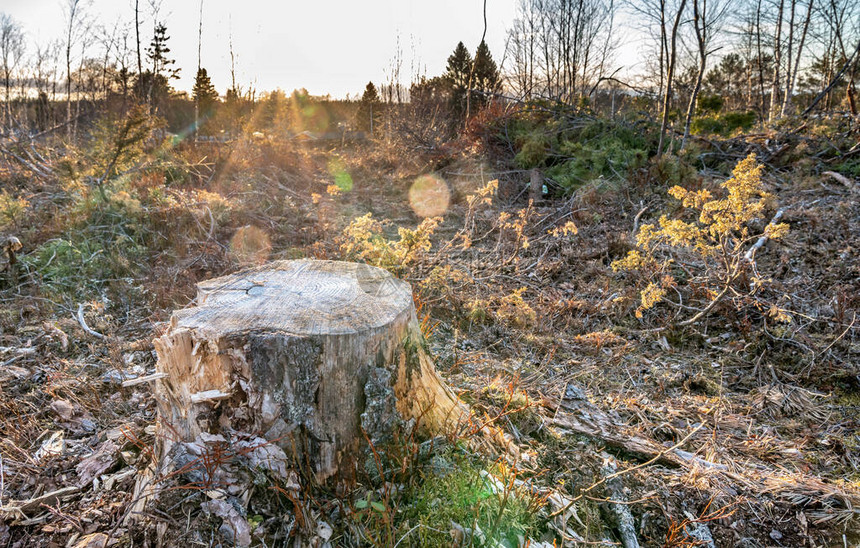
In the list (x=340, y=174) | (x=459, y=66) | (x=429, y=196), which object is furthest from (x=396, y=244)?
(x=459, y=66)

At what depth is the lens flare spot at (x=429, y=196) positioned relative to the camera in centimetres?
836

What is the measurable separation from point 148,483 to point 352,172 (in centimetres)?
1030

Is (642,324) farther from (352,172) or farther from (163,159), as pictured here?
(352,172)

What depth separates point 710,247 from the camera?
10.9ft

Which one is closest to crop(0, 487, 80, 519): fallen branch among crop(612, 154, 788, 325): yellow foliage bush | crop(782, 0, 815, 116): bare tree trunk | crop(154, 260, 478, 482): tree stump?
crop(154, 260, 478, 482): tree stump

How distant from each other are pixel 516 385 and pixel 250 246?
4391mm

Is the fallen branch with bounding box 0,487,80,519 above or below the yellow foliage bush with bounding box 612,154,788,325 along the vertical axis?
below

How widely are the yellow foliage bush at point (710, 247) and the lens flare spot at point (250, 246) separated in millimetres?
4028

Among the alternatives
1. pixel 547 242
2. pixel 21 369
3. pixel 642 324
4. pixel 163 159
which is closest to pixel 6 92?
pixel 163 159

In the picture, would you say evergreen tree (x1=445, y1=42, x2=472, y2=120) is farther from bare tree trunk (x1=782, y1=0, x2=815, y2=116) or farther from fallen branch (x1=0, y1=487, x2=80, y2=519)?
fallen branch (x1=0, y1=487, x2=80, y2=519)

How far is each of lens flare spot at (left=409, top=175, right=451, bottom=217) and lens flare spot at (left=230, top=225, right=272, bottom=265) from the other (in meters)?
3.03

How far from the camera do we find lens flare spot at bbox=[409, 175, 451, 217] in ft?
27.4

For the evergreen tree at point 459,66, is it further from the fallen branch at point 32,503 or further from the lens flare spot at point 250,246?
the fallen branch at point 32,503

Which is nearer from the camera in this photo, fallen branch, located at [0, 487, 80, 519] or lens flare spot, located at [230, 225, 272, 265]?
fallen branch, located at [0, 487, 80, 519]
